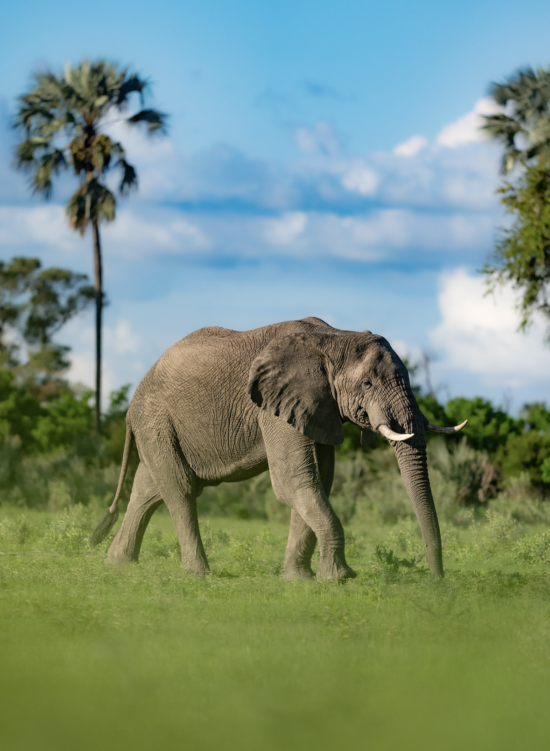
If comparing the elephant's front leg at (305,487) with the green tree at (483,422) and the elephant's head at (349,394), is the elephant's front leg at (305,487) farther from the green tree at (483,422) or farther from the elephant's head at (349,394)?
the green tree at (483,422)

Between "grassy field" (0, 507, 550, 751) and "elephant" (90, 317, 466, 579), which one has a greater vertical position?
"elephant" (90, 317, 466, 579)

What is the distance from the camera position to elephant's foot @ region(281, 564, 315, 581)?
10625 millimetres

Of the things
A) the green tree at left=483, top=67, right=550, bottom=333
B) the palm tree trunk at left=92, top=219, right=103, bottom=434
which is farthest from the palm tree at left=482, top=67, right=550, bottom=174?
the palm tree trunk at left=92, top=219, right=103, bottom=434

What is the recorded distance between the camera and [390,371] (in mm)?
10195

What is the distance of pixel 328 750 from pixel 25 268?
42.0 metres

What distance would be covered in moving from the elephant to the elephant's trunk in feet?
0.03

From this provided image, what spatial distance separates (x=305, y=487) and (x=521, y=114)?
85.0 ft

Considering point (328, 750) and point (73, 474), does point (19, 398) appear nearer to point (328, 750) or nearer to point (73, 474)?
point (73, 474)

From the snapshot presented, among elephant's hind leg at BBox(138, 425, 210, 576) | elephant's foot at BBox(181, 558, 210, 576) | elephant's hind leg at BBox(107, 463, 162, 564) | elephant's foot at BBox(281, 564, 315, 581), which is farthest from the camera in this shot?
elephant's hind leg at BBox(107, 463, 162, 564)

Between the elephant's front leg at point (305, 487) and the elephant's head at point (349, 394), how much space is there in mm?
176

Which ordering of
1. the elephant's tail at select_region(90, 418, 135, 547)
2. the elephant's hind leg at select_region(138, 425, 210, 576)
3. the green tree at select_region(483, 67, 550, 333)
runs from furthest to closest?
1. the green tree at select_region(483, 67, 550, 333)
2. the elephant's tail at select_region(90, 418, 135, 547)
3. the elephant's hind leg at select_region(138, 425, 210, 576)

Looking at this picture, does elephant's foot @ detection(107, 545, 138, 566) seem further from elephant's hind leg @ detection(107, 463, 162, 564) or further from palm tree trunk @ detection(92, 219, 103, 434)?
palm tree trunk @ detection(92, 219, 103, 434)

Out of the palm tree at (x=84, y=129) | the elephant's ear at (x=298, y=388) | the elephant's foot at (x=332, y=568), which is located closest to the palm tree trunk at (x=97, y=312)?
the palm tree at (x=84, y=129)

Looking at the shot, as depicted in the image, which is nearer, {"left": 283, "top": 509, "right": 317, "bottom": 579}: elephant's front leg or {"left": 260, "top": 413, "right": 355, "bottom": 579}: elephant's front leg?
{"left": 260, "top": 413, "right": 355, "bottom": 579}: elephant's front leg
